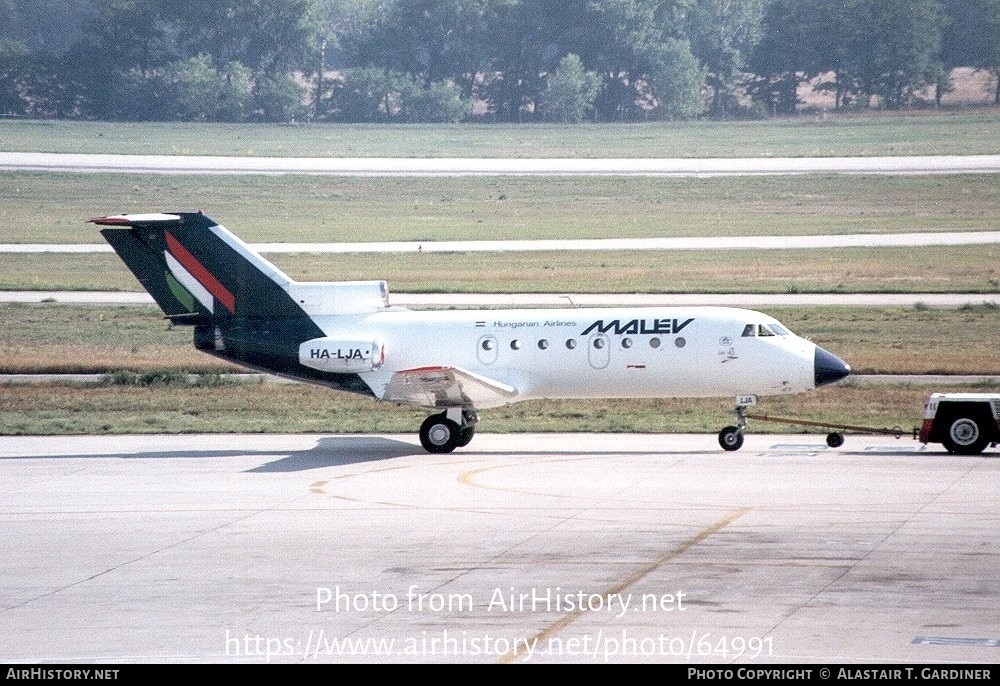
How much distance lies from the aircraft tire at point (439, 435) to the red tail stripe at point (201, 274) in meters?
5.04

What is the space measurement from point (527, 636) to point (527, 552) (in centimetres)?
450

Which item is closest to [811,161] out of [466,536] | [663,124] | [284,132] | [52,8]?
[663,124]

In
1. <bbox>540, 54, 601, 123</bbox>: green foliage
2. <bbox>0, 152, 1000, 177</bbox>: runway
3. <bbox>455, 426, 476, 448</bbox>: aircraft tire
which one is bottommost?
<bbox>455, 426, 476, 448</bbox>: aircraft tire

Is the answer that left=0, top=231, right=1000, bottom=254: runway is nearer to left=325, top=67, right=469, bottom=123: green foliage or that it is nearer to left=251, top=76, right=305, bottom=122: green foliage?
left=251, top=76, right=305, bottom=122: green foliage

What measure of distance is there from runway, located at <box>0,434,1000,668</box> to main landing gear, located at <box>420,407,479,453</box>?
1.11ft

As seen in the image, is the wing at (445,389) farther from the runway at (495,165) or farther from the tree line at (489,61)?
the tree line at (489,61)

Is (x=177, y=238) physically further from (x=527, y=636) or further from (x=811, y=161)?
(x=811, y=161)

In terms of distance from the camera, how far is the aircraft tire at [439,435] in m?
31.0

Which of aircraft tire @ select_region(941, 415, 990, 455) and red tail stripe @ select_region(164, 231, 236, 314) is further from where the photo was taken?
red tail stripe @ select_region(164, 231, 236, 314)

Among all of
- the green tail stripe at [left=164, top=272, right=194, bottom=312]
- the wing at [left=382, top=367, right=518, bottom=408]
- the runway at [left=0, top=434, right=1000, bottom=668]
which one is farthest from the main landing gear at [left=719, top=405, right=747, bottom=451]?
the green tail stripe at [left=164, top=272, right=194, bottom=312]

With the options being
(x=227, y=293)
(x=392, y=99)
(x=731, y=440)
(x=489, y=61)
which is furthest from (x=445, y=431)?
(x=489, y=61)

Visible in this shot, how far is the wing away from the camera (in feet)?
97.4

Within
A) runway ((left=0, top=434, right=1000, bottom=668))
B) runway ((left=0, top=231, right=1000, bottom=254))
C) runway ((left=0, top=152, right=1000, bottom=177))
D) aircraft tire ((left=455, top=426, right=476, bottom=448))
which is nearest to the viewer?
runway ((left=0, top=434, right=1000, bottom=668))

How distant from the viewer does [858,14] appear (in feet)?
356
